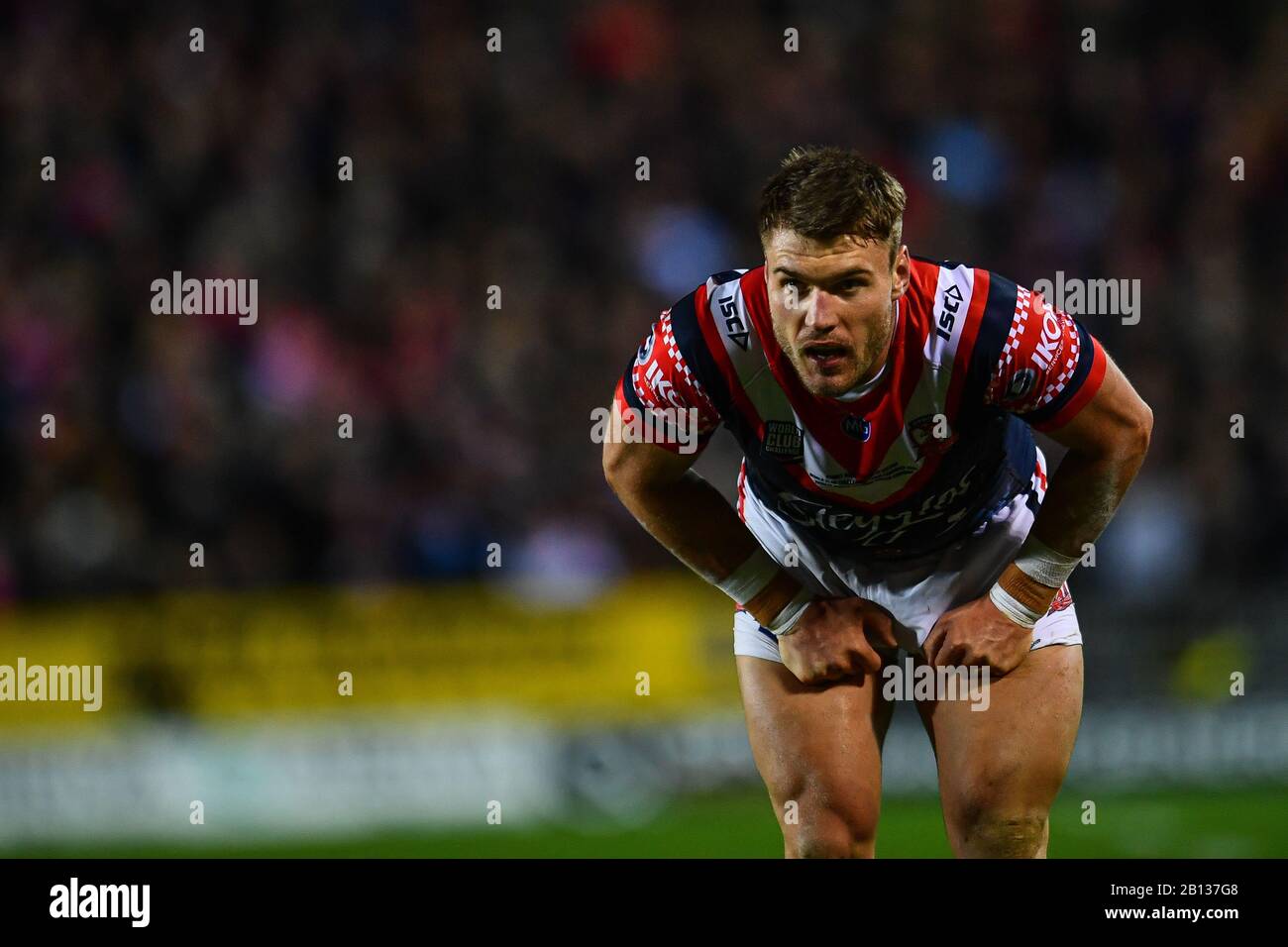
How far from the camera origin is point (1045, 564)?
5.00 m

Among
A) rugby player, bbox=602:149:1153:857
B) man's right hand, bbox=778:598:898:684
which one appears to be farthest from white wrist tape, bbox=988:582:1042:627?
man's right hand, bbox=778:598:898:684

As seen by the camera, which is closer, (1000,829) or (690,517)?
(1000,829)

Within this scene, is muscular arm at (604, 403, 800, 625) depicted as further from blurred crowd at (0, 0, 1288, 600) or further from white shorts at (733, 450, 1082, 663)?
blurred crowd at (0, 0, 1288, 600)

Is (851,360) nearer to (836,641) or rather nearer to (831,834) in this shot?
(836,641)

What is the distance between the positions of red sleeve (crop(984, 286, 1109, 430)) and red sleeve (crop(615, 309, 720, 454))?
0.79 m

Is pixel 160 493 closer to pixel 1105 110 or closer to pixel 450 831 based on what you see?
pixel 450 831

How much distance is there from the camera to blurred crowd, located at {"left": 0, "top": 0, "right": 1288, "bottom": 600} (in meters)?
10.5

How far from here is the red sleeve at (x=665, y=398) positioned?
4.66 m

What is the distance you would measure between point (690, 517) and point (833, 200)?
1114 mm

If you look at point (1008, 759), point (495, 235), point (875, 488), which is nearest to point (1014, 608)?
point (1008, 759)

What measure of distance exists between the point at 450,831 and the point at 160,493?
8.99 feet

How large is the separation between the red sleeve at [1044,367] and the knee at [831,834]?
1259 mm

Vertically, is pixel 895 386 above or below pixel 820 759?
above

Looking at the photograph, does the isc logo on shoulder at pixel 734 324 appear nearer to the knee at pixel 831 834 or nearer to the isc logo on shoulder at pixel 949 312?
the isc logo on shoulder at pixel 949 312
